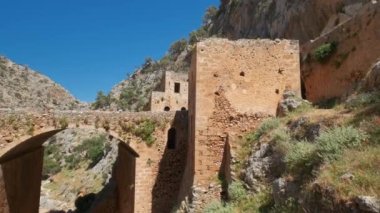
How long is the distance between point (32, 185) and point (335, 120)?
51.0 feet

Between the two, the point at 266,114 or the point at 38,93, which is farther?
the point at 38,93

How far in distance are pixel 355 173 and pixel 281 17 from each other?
24302 millimetres

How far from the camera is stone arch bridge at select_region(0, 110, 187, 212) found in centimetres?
1620

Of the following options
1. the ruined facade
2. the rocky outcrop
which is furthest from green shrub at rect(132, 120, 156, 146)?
the ruined facade

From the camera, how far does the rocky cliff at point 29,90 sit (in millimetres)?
49688

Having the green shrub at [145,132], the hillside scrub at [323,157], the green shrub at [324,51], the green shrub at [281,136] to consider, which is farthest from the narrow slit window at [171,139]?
the green shrub at [281,136]

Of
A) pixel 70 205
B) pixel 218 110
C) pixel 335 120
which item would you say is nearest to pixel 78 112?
pixel 218 110

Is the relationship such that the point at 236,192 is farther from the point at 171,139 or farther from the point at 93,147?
the point at 93,147

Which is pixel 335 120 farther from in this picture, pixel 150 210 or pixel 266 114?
pixel 150 210

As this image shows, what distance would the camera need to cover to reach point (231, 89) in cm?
1446

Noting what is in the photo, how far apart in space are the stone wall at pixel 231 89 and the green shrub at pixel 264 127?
45 centimetres

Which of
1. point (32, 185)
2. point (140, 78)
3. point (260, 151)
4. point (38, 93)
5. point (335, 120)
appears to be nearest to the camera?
point (335, 120)

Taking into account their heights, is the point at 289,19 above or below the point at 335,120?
above

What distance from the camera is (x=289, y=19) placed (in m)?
27.1
